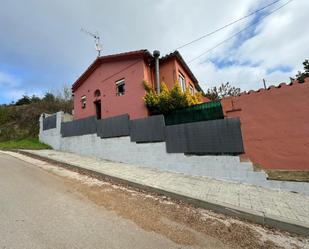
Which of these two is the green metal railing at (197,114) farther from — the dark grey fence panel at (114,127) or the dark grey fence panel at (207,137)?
the dark grey fence panel at (114,127)

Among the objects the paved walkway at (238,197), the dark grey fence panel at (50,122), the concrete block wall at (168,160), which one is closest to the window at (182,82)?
the concrete block wall at (168,160)

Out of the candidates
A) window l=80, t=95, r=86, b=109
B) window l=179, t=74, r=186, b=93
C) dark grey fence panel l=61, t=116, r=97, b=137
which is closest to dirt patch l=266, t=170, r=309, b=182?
dark grey fence panel l=61, t=116, r=97, b=137

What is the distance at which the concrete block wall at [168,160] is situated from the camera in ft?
22.7

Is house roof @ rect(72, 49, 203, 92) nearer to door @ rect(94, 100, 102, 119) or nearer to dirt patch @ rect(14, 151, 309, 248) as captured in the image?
door @ rect(94, 100, 102, 119)

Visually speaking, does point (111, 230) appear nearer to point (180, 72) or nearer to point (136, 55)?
point (136, 55)

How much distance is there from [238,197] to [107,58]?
41.0ft

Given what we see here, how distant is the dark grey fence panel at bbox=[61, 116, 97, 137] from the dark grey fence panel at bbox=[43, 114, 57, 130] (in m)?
1.36

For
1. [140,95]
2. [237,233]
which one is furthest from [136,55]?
[237,233]

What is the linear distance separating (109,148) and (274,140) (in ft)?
24.8

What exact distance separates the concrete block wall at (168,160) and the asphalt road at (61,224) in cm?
402

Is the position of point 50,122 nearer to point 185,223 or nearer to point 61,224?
point 61,224

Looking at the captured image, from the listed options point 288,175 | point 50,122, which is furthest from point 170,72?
point 50,122

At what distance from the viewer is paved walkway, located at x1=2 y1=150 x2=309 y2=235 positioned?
4504 mm

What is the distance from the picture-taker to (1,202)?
16.8 ft
